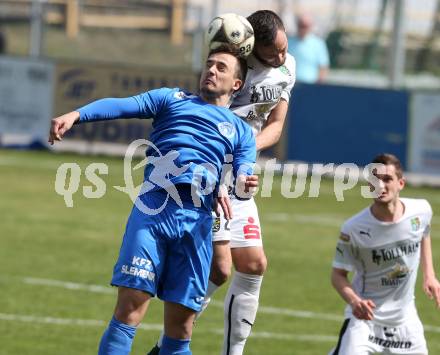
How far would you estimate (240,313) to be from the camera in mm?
8969

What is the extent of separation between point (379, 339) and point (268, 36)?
2393 mm

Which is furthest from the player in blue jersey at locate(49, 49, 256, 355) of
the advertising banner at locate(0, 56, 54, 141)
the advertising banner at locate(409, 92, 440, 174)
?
the advertising banner at locate(0, 56, 54, 141)

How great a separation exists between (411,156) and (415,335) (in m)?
12.0

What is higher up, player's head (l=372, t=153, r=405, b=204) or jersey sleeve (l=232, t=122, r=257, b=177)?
jersey sleeve (l=232, t=122, r=257, b=177)

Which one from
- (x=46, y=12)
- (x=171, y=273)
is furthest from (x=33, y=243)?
(x=46, y=12)

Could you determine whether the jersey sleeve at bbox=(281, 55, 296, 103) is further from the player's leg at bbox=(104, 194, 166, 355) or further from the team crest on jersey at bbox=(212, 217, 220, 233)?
the player's leg at bbox=(104, 194, 166, 355)

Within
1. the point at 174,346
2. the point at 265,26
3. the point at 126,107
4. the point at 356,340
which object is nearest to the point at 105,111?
the point at 126,107

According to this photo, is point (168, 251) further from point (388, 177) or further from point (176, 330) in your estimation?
point (388, 177)

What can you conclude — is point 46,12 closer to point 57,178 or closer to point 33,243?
point 57,178

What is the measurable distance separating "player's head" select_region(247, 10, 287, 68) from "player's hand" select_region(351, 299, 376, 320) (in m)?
1.77

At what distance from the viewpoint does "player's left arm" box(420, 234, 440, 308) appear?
9.13m

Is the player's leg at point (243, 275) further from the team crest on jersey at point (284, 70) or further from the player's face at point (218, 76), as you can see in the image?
the player's face at point (218, 76)

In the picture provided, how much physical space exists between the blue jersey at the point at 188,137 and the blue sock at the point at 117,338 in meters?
0.87

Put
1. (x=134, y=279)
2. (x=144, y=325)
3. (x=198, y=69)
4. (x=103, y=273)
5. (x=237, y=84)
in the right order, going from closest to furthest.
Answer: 1. (x=134, y=279)
2. (x=237, y=84)
3. (x=144, y=325)
4. (x=103, y=273)
5. (x=198, y=69)
